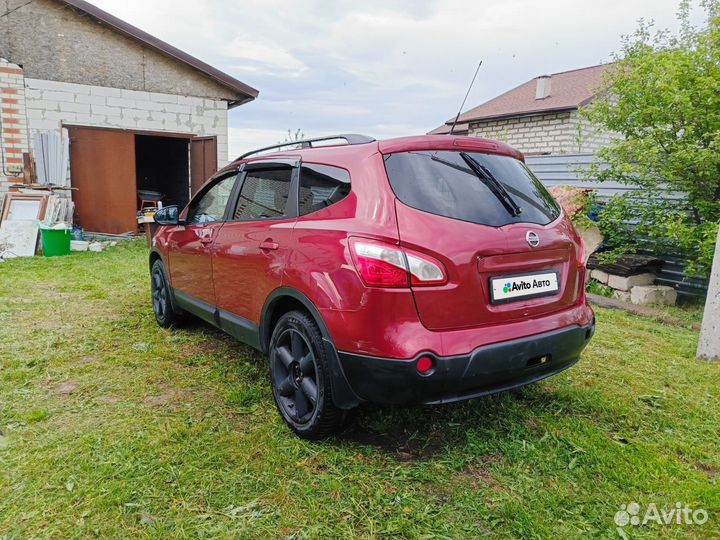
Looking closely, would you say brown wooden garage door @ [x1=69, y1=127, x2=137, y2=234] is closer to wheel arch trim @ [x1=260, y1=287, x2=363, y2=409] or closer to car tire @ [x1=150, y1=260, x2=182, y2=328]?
car tire @ [x1=150, y1=260, x2=182, y2=328]

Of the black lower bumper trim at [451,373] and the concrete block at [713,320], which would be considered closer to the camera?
the black lower bumper trim at [451,373]

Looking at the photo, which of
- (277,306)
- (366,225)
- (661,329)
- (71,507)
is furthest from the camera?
(661,329)

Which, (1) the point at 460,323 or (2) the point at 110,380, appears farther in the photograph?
(2) the point at 110,380

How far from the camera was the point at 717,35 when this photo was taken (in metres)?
5.84

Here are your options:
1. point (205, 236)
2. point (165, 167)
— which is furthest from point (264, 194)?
point (165, 167)

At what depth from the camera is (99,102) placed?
33.3 feet

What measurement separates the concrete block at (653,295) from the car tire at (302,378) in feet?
17.5

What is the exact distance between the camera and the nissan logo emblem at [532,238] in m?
2.48

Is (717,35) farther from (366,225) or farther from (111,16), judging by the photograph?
(111,16)

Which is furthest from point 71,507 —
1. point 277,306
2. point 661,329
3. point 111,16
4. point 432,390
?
point 111,16

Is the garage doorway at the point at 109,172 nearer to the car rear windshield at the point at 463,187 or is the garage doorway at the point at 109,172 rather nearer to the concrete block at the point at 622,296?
the concrete block at the point at 622,296

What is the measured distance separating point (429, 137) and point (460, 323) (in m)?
1.00

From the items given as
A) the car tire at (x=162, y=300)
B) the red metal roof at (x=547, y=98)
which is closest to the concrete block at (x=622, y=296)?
the car tire at (x=162, y=300)

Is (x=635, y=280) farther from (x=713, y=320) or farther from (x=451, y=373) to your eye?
(x=451, y=373)
